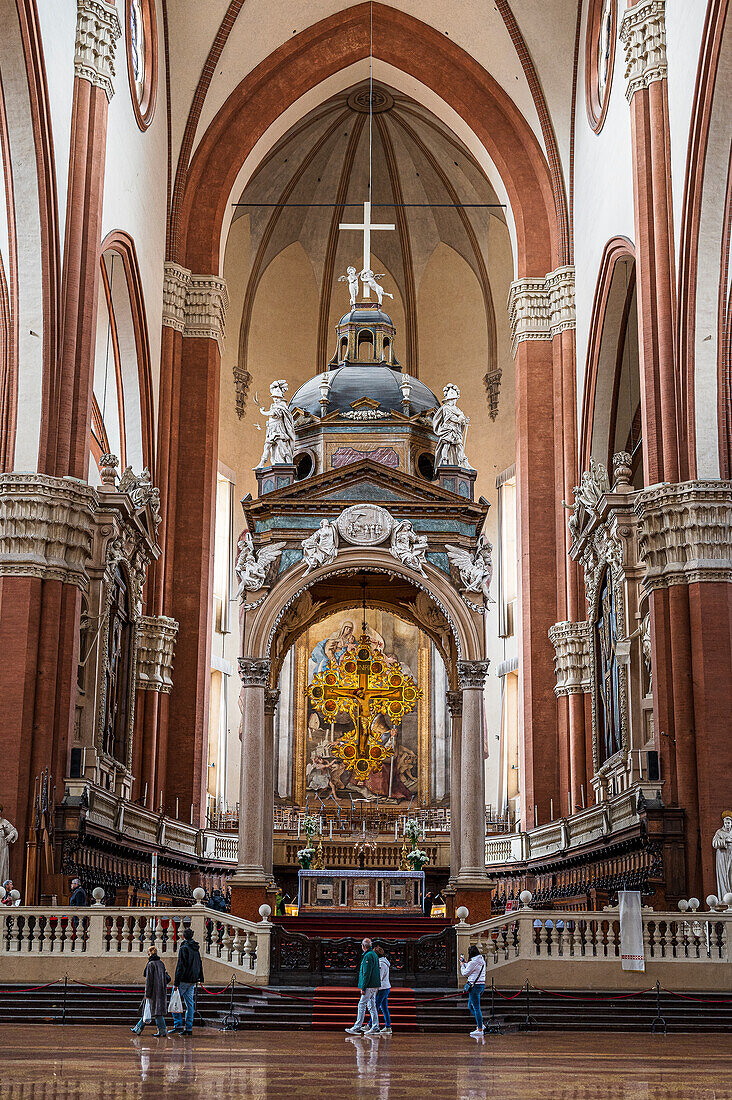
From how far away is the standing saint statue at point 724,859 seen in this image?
15.7 meters

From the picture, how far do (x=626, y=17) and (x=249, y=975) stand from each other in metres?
14.0

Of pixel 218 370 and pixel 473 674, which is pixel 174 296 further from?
pixel 473 674

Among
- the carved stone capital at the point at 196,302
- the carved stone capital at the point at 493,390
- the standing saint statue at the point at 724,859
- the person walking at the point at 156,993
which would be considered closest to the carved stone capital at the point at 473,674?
the standing saint statue at the point at 724,859

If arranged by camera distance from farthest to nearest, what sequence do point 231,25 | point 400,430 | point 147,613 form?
point 231,25 → point 147,613 → point 400,430

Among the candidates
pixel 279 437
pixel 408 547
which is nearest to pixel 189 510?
pixel 279 437

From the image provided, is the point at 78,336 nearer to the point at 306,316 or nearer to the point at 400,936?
the point at 400,936

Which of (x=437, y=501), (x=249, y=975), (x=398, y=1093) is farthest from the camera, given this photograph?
(x=437, y=501)

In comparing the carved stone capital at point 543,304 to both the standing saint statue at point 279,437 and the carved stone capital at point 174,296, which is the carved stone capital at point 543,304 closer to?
the carved stone capital at point 174,296

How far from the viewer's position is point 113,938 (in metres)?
14.7

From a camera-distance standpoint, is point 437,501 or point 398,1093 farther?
point 437,501

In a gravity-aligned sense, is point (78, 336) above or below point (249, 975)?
above

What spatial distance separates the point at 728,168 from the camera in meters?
17.7

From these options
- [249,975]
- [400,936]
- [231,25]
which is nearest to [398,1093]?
[249,975]

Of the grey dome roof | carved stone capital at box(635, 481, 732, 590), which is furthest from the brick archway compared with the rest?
carved stone capital at box(635, 481, 732, 590)
